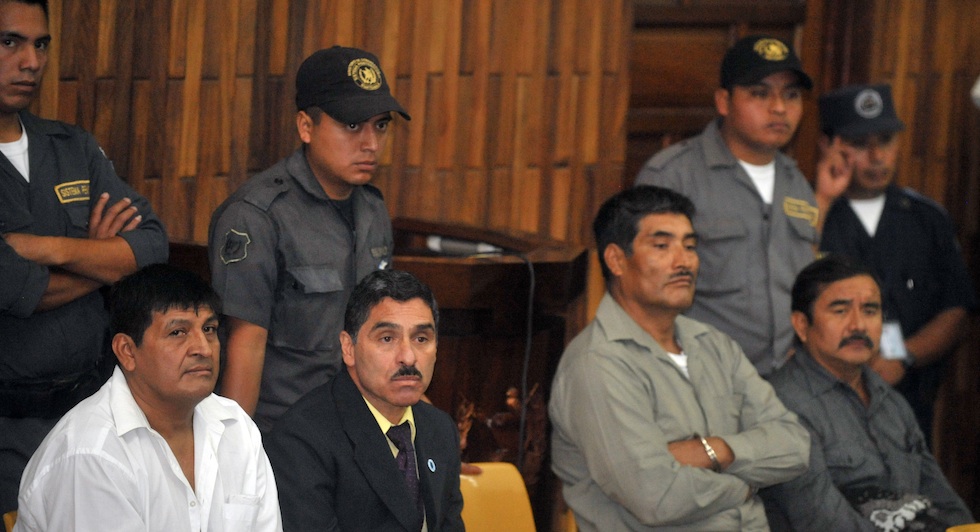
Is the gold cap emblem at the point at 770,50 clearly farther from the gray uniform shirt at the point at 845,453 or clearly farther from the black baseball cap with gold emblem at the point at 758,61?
the gray uniform shirt at the point at 845,453

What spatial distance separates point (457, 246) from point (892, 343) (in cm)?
163

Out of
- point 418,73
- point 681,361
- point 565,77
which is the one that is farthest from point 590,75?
point 681,361

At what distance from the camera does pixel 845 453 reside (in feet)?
12.5

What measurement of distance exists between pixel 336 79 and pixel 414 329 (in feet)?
2.45

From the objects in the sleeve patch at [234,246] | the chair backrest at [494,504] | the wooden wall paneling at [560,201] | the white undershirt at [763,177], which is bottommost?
the chair backrest at [494,504]

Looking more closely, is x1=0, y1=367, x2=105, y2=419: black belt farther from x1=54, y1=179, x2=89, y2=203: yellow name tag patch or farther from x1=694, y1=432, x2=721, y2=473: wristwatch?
x1=694, y1=432, x2=721, y2=473: wristwatch

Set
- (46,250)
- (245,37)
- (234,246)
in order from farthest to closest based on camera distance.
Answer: (245,37)
(234,246)
(46,250)

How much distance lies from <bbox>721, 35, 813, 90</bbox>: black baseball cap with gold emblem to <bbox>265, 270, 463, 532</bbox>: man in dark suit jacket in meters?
1.83

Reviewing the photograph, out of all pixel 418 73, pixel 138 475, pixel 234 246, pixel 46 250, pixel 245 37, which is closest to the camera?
pixel 138 475

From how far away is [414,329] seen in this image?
2943 millimetres

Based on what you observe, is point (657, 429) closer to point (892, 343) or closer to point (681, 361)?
point (681, 361)

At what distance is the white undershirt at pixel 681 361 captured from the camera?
364 cm

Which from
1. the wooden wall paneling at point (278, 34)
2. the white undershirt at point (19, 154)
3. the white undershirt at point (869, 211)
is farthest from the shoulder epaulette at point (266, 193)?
the white undershirt at point (869, 211)

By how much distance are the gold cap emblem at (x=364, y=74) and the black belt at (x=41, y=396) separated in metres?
0.98
